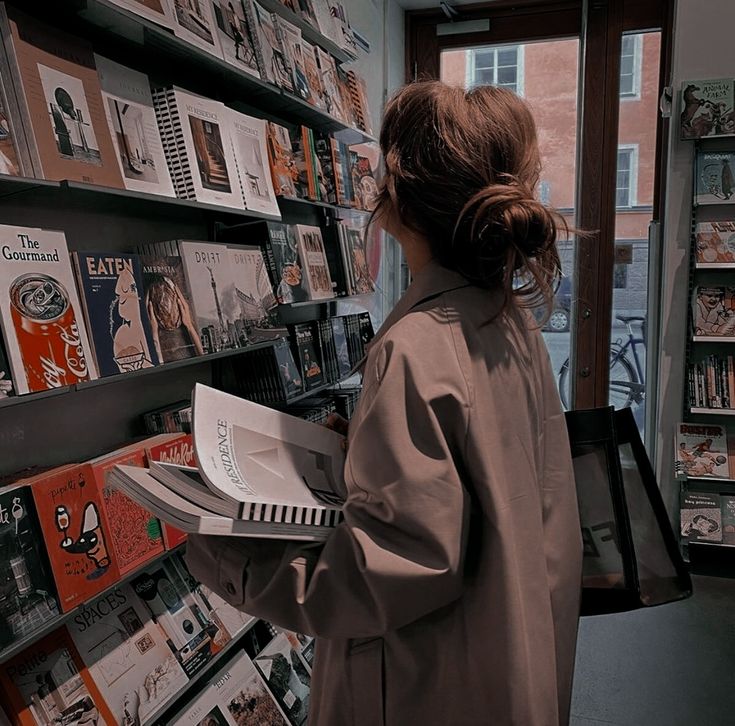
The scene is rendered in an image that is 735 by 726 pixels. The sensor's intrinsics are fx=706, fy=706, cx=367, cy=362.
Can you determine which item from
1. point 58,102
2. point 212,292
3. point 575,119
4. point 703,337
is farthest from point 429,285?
point 575,119

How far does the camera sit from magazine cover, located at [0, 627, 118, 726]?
4.48 ft

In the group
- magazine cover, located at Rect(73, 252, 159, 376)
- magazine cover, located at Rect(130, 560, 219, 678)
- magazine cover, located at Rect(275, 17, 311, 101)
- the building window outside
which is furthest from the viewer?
the building window outside

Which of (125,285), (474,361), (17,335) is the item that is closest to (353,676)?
(474,361)

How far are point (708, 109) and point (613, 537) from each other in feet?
8.70

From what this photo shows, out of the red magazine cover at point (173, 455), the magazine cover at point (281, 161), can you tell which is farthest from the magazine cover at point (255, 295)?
the red magazine cover at point (173, 455)

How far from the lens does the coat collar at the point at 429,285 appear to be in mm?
911

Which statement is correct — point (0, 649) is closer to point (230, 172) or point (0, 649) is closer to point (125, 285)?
point (125, 285)

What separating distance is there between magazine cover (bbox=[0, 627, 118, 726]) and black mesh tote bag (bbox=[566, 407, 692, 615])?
1.04 meters

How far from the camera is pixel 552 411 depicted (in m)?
1.08

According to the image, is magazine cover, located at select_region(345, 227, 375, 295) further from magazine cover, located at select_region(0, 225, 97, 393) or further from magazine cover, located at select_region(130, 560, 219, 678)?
magazine cover, located at select_region(0, 225, 97, 393)

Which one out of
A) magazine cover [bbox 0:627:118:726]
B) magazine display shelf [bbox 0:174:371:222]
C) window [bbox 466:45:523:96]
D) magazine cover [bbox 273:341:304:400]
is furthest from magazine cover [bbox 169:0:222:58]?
window [bbox 466:45:523:96]

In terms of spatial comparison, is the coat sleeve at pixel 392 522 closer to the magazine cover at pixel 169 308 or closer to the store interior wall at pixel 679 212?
the magazine cover at pixel 169 308

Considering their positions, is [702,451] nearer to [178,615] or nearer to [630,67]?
[630,67]

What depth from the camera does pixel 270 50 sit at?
2.11 meters
